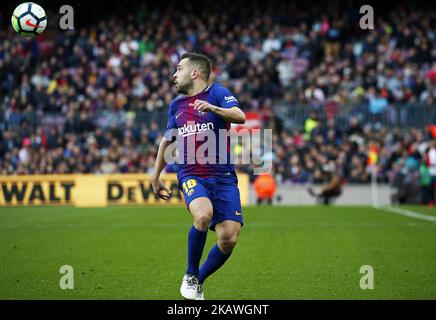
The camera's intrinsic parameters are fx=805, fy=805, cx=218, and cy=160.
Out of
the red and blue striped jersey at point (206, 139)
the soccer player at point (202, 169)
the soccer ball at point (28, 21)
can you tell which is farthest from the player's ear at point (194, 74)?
the soccer ball at point (28, 21)

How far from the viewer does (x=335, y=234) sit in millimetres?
13742

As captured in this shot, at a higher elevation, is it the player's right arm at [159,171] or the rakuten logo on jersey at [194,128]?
the rakuten logo on jersey at [194,128]

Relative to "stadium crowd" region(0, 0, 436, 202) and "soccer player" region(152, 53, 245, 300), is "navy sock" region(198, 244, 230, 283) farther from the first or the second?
"stadium crowd" region(0, 0, 436, 202)

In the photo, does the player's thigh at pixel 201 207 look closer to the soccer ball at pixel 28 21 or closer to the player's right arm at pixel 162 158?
the player's right arm at pixel 162 158

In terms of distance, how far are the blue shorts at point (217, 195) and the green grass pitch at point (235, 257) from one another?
73cm

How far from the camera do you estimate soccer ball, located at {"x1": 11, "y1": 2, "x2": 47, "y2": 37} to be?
11.3 metres

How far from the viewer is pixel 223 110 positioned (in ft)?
22.6

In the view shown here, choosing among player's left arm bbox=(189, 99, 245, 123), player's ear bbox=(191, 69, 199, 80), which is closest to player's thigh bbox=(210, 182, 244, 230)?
player's left arm bbox=(189, 99, 245, 123)

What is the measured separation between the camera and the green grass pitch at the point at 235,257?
296 inches

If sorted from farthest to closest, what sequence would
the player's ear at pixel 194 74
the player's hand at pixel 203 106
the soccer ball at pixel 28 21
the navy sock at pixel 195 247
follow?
1. the soccer ball at pixel 28 21
2. the player's ear at pixel 194 74
3. the navy sock at pixel 195 247
4. the player's hand at pixel 203 106

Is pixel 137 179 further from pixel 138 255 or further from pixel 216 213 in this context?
pixel 216 213

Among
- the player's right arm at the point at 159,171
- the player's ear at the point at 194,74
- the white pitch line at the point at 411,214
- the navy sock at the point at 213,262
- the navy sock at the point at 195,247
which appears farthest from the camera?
the white pitch line at the point at 411,214
